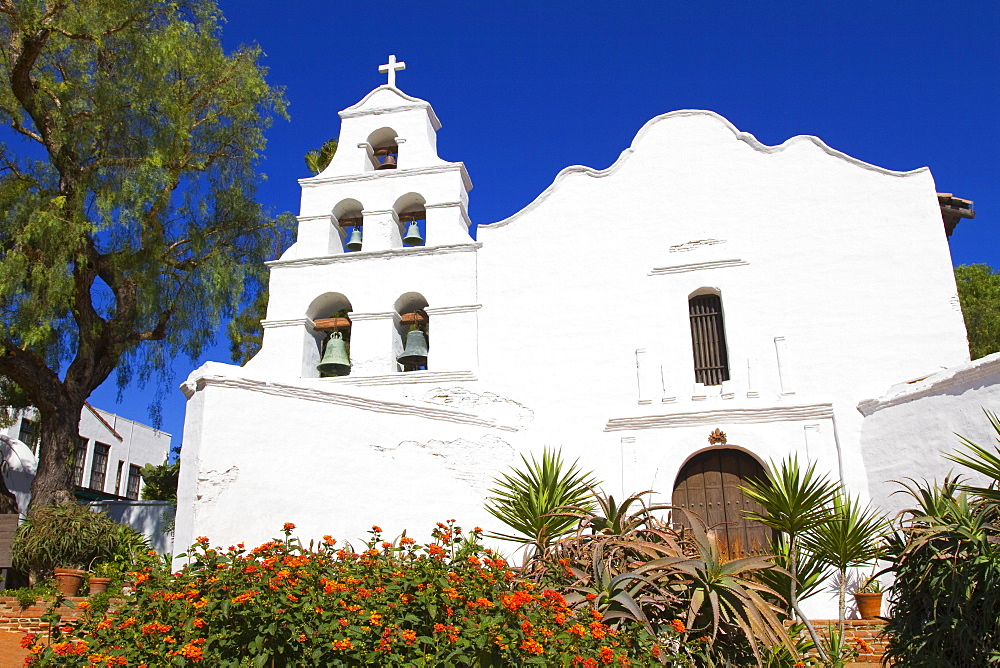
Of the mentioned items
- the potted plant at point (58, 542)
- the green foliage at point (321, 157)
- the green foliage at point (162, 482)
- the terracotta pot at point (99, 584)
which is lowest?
the terracotta pot at point (99, 584)

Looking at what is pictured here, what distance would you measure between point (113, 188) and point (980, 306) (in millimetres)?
18513

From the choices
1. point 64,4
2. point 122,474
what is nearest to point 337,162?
point 64,4

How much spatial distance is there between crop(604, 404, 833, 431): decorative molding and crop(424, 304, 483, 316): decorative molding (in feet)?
8.79

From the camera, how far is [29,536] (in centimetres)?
1167

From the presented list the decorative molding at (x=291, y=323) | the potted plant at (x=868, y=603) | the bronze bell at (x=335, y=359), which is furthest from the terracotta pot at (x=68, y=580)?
the potted plant at (x=868, y=603)

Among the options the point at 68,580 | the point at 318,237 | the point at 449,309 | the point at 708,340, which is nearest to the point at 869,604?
the point at 708,340

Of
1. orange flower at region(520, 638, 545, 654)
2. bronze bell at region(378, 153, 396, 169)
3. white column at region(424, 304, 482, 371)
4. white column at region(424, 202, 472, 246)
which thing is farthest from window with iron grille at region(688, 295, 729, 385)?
orange flower at region(520, 638, 545, 654)

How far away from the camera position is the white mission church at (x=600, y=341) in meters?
10.3

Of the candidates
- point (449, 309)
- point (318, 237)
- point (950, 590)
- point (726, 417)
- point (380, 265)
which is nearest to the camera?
point (950, 590)

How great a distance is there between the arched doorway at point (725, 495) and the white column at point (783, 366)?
1.05 meters

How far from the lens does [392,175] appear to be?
46.3 feet

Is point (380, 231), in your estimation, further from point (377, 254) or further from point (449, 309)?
point (449, 309)

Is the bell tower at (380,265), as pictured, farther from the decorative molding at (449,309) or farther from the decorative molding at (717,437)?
the decorative molding at (717,437)

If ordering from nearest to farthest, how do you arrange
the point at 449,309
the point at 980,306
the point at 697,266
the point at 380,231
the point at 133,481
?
A: the point at 697,266
the point at 449,309
the point at 380,231
the point at 980,306
the point at 133,481
